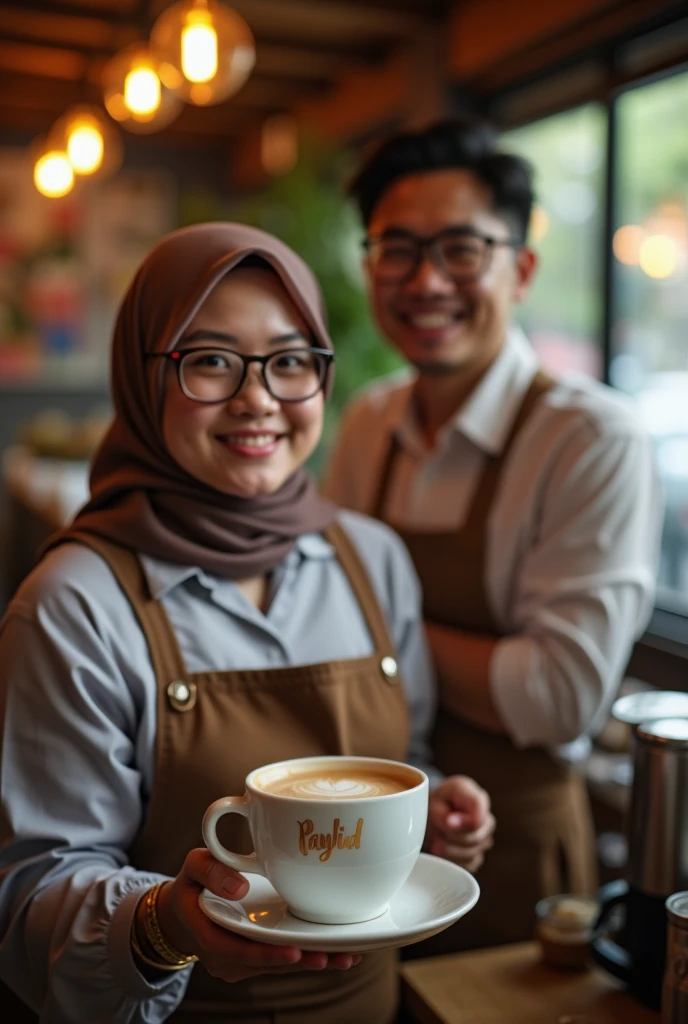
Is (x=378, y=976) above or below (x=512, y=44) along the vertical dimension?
below

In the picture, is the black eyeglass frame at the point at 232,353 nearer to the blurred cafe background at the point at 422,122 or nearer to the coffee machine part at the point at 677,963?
the coffee machine part at the point at 677,963

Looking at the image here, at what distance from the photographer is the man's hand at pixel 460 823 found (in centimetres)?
134

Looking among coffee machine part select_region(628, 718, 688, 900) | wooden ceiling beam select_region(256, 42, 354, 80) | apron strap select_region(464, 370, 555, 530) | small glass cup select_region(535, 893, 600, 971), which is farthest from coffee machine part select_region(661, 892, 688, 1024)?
wooden ceiling beam select_region(256, 42, 354, 80)

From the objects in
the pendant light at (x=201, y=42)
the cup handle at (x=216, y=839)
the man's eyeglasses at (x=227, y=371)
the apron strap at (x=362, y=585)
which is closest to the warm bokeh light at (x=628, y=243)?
the pendant light at (x=201, y=42)

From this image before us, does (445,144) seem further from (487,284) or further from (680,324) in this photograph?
(680,324)

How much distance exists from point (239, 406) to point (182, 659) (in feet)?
1.02

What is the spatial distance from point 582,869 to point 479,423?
31.3 inches

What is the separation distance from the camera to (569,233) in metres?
3.49

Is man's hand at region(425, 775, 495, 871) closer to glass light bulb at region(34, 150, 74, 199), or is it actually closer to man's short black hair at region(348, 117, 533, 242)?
man's short black hair at region(348, 117, 533, 242)

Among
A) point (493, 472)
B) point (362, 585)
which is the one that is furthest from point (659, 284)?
point (362, 585)

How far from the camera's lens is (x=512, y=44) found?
3.45 metres

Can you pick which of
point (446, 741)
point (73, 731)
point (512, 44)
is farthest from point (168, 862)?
point (512, 44)

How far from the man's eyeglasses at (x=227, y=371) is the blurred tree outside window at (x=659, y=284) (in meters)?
1.84

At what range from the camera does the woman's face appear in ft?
4.35
